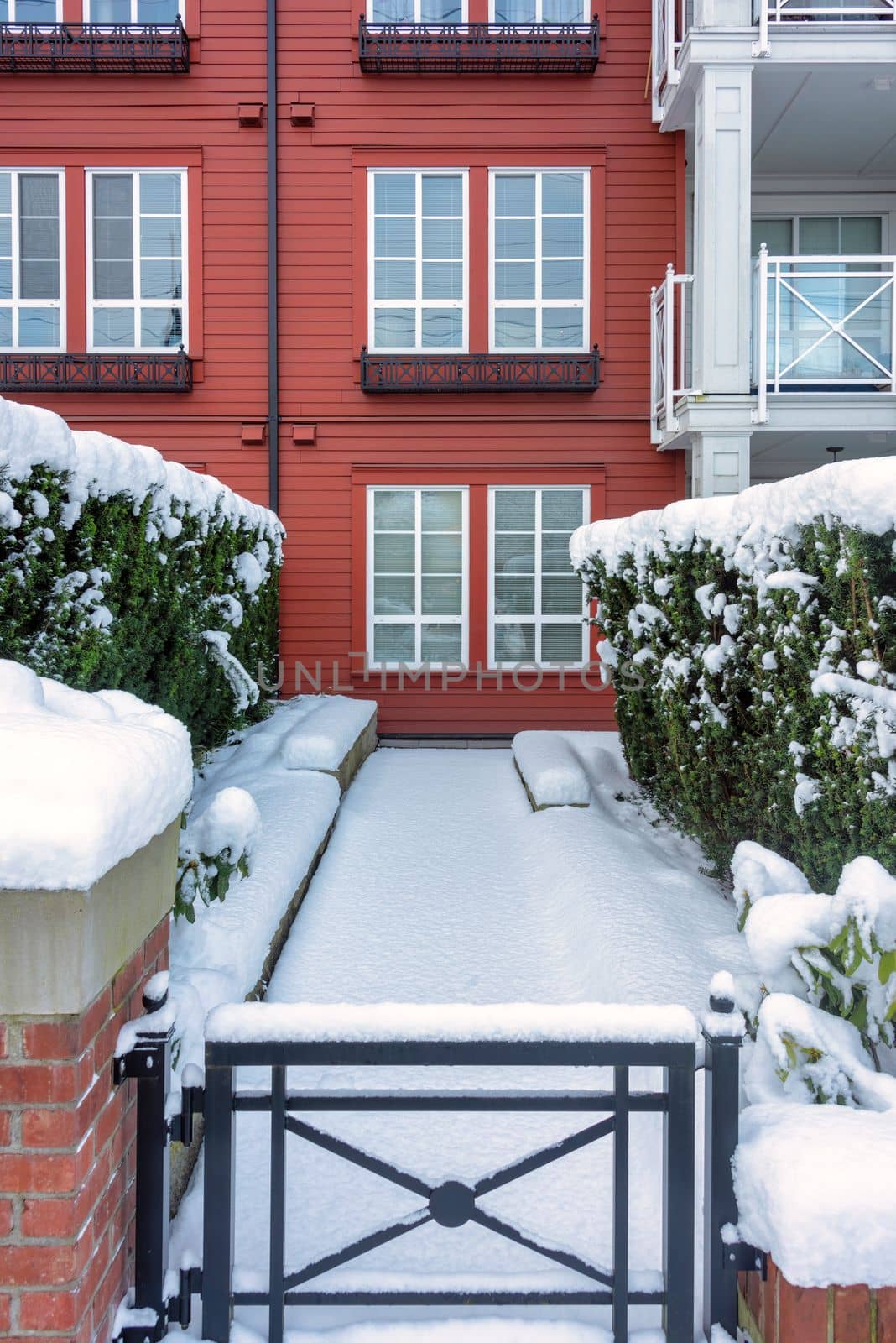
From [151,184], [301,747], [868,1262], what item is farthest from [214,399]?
[868,1262]

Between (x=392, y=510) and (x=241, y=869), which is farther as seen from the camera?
(x=392, y=510)

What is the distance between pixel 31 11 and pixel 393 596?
643cm

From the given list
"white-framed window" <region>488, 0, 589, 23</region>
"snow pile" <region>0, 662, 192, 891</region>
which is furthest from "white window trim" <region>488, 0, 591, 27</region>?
"snow pile" <region>0, 662, 192, 891</region>

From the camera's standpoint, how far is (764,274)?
292 inches

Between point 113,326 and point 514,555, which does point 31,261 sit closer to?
point 113,326

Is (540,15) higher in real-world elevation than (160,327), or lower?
higher

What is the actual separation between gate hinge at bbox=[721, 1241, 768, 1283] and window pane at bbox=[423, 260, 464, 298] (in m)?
8.71

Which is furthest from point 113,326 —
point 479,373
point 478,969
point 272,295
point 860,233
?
point 478,969

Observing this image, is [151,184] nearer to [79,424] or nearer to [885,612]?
[79,424]

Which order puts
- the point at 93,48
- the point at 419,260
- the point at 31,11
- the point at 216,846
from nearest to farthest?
the point at 216,846 → the point at 93,48 → the point at 31,11 → the point at 419,260

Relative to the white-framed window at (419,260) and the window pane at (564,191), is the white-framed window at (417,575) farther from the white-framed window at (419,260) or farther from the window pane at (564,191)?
the window pane at (564,191)

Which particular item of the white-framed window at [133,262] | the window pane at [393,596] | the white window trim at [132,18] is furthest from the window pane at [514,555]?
the white window trim at [132,18]

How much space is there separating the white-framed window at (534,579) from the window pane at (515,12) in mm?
4381

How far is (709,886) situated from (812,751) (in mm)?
1296
